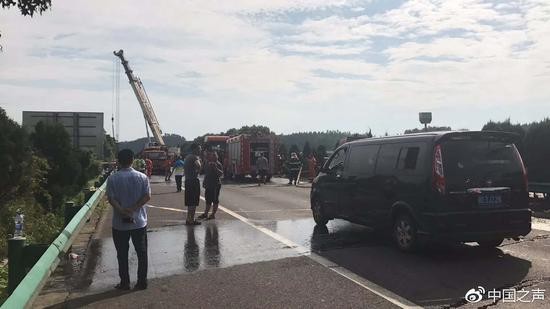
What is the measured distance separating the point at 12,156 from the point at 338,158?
6.16 meters

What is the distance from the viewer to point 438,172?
26.2 feet

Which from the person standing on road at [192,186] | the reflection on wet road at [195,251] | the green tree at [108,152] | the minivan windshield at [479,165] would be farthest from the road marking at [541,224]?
the green tree at [108,152]

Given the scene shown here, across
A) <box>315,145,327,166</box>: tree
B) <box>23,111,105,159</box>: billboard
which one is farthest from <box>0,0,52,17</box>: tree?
<box>315,145,327,166</box>: tree

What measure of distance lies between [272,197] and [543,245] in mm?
11198

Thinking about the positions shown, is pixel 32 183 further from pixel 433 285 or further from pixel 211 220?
pixel 433 285

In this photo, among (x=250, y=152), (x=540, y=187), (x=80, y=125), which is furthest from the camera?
(x=250, y=152)

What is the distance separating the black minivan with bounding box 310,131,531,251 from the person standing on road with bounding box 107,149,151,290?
3862mm

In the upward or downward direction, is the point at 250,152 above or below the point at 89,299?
above

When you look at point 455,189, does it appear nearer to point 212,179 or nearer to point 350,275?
point 350,275

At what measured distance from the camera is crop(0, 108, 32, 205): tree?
10406mm

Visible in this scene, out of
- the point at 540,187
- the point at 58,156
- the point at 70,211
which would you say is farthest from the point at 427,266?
the point at 58,156

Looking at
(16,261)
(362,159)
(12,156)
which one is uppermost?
(12,156)

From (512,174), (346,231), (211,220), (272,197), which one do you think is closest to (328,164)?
(346,231)

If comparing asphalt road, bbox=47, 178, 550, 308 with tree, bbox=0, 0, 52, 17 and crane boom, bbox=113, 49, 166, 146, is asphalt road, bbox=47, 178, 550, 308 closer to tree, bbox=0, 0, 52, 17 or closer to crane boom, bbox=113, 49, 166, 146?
tree, bbox=0, 0, 52, 17
